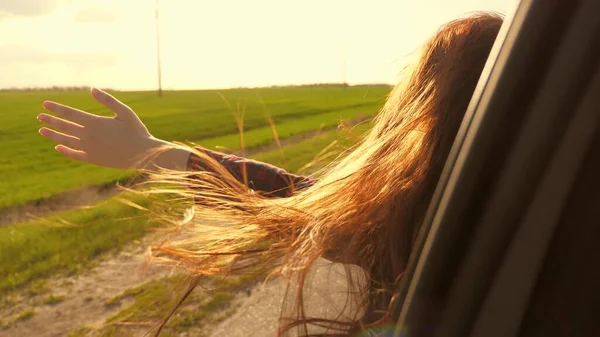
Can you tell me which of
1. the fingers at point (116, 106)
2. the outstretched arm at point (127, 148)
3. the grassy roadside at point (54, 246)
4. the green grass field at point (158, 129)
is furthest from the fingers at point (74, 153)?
the grassy roadside at point (54, 246)

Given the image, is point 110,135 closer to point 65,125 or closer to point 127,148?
point 127,148

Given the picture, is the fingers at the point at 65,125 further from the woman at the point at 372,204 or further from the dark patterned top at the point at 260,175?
the woman at the point at 372,204

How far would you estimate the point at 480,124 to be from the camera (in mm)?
938

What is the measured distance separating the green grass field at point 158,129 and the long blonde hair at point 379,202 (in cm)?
57

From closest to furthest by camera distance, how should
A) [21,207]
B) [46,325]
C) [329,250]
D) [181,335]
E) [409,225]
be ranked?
1. [409,225]
2. [329,250]
3. [181,335]
4. [46,325]
5. [21,207]

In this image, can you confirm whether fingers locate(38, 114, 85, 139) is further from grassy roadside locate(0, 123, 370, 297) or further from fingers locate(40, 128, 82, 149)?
grassy roadside locate(0, 123, 370, 297)

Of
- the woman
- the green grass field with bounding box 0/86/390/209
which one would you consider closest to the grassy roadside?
the green grass field with bounding box 0/86/390/209

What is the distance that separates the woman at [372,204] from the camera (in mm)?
1291

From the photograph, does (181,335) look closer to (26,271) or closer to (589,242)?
(26,271)

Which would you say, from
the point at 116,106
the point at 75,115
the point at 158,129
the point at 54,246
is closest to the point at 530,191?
the point at 116,106

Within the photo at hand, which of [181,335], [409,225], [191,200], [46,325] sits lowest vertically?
[46,325]

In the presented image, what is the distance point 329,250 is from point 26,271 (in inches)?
229

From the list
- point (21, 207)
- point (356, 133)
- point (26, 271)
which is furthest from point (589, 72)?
point (21, 207)

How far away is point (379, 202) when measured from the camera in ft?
4.37
